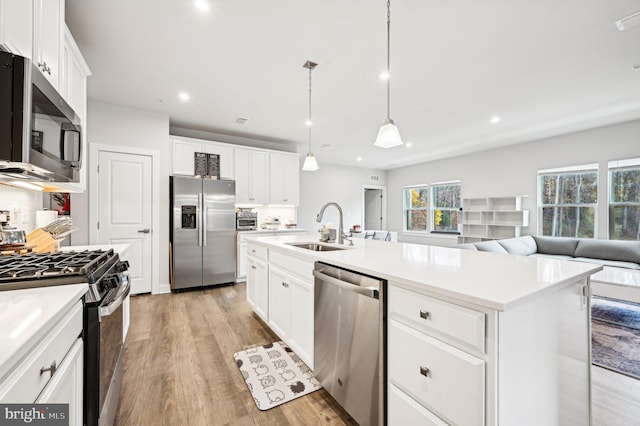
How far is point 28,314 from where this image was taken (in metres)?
0.84

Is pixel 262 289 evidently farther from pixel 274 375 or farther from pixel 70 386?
pixel 70 386

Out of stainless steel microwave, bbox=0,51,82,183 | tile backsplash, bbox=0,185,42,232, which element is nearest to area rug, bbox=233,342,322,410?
stainless steel microwave, bbox=0,51,82,183

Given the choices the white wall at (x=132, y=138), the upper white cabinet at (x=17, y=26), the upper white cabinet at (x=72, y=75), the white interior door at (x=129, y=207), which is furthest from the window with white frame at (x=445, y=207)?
the upper white cabinet at (x=17, y=26)

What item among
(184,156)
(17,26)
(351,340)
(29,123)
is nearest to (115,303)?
(29,123)

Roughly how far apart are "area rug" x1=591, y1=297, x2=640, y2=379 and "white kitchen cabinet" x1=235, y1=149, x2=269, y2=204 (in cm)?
491

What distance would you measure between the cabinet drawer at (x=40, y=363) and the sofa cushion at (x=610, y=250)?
6.51m

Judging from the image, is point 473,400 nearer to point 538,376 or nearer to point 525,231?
point 538,376

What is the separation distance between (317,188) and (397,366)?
6.74 metres

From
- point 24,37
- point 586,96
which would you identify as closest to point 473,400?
point 24,37

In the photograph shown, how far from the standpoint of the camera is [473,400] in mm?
964

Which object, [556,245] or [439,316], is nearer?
[439,316]

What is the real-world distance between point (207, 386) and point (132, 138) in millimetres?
3676

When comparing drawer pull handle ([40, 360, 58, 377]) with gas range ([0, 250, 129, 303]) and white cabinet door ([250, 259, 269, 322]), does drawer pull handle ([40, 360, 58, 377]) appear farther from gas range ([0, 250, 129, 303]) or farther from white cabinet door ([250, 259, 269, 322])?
white cabinet door ([250, 259, 269, 322])

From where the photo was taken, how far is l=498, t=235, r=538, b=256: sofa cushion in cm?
471
